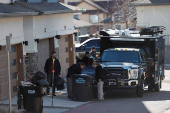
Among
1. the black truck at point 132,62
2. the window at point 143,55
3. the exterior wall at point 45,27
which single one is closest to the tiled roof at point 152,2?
the exterior wall at point 45,27

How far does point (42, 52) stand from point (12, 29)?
428cm

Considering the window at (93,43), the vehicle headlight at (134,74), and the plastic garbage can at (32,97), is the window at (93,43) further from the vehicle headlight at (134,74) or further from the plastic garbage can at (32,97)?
the plastic garbage can at (32,97)

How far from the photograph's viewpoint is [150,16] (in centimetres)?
3881

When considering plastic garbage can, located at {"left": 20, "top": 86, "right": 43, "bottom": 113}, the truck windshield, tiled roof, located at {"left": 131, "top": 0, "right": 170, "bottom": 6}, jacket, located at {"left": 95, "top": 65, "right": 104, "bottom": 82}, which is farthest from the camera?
tiled roof, located at {"left": 131, "top": 0, "right": 170, "bottom": 6}

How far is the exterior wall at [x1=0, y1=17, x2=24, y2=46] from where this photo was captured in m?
14.8

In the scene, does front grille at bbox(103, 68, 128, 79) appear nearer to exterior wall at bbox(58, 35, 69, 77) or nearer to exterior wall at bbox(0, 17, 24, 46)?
exterior wall at bbox(0, 17, 24, 46)

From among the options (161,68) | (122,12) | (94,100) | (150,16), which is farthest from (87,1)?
(94,100)

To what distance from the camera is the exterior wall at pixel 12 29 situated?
48.6 ft

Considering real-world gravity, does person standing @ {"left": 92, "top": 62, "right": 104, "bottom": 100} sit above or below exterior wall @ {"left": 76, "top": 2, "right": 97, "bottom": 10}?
below

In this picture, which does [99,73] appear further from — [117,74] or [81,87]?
[81,87]

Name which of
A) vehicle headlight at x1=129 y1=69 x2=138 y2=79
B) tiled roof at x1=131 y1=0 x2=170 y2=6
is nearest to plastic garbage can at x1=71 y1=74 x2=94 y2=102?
vehicle headlight at x1=129 y1=69 x2=138 y2=79

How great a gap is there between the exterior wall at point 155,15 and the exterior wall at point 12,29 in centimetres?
2397

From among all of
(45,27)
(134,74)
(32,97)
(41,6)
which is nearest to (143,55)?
(134,74)

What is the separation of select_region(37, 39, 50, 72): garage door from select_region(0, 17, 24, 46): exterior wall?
301 centimetres
